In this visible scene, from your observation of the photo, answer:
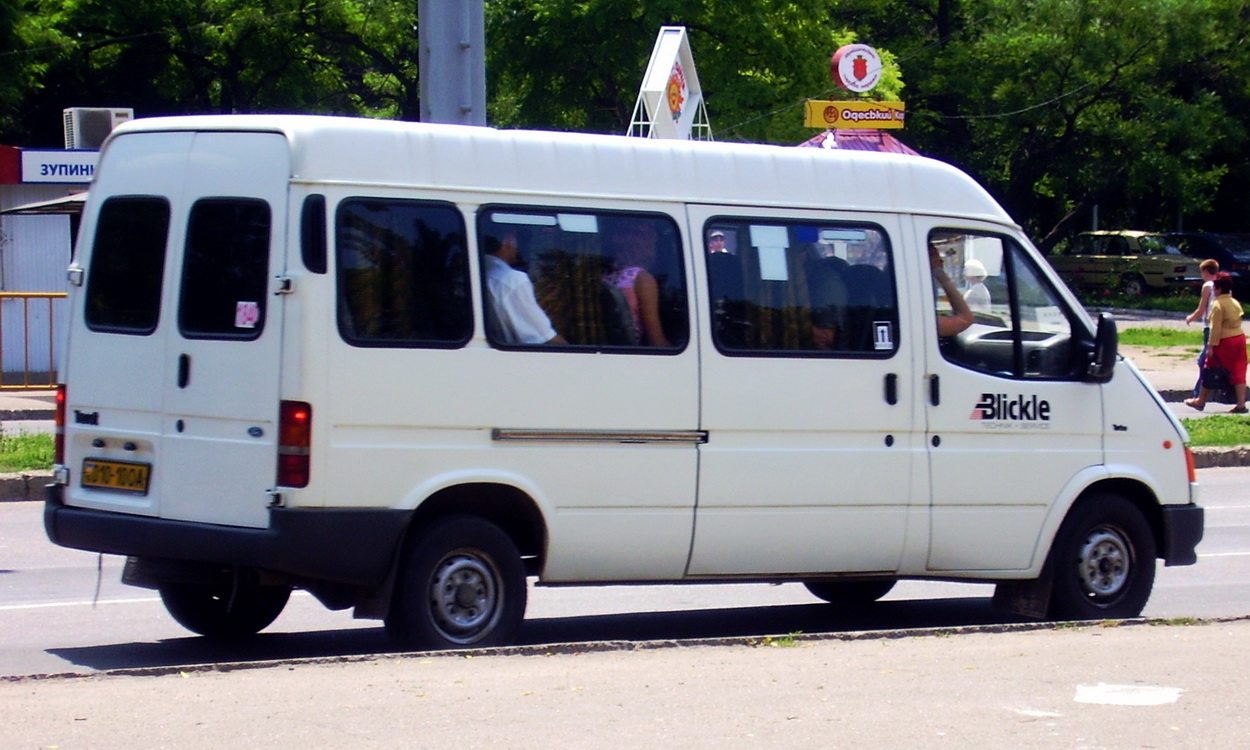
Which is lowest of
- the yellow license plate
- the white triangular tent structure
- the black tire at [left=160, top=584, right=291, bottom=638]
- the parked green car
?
the black tire at [left=160, top=584, right=291, bottom=638]

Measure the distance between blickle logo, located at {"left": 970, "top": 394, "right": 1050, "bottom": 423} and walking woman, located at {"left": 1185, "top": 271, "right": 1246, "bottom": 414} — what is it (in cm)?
1148

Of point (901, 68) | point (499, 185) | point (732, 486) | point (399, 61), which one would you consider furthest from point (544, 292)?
point (901, 68)

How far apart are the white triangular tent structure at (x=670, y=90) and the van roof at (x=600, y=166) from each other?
1159 cm

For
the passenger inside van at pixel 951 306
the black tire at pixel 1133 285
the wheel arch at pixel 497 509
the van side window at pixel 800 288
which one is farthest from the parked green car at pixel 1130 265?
the wheel arch at pixel 497 509

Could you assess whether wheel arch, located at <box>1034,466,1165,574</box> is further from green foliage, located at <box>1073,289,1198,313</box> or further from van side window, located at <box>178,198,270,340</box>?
green foliage, located at <box>1073,289,1198,313</box>

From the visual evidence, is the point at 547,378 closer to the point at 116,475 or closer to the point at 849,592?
the point at 116,475

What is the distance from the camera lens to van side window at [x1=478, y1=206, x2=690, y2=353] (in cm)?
679

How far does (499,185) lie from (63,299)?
50.6 ft

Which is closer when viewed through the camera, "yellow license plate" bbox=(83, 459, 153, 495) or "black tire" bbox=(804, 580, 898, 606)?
"yellow license plate" bbox=(83, 459, 153, 495)

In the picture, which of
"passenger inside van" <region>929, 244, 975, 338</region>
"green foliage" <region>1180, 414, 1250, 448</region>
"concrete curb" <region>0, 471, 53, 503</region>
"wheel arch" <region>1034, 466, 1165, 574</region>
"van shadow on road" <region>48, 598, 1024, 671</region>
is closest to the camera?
"van shadow on road" <region>48, 598, 1024, 671</region>

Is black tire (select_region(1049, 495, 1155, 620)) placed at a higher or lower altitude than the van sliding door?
lower

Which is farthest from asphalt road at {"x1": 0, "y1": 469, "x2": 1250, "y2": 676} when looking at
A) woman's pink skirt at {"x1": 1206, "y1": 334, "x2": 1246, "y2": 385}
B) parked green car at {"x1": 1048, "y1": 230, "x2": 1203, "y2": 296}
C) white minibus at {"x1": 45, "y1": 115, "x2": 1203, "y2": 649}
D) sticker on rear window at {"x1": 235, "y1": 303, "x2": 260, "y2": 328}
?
parked green car at {"x1": 1048, "y1": 230, "x2": 1203, "y2": 296}

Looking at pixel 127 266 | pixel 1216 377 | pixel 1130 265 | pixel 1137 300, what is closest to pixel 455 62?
pixel 127 266

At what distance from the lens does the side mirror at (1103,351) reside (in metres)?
7.97
